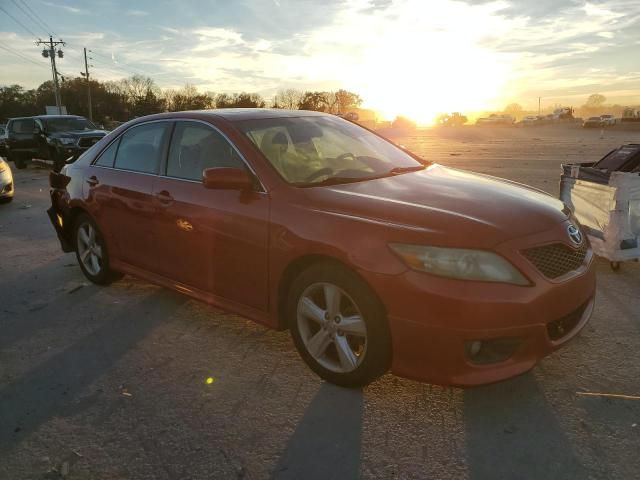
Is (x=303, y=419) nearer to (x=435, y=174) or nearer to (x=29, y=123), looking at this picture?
(x=435, y=174)

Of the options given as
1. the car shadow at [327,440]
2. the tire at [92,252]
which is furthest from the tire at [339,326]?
the tire at [92,252]

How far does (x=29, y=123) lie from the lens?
19.0m

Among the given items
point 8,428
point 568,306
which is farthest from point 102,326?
point 568,306

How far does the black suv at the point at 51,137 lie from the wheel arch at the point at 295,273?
1380 centimetres

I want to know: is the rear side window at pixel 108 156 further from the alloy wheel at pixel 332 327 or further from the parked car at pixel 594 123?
the parked car at pixel 594 123

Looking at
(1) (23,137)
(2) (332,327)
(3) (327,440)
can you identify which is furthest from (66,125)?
(3) (327,440)

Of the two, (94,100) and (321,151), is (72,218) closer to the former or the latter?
(321,151)

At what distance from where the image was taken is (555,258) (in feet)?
9.29

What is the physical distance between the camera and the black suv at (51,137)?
1647 cm

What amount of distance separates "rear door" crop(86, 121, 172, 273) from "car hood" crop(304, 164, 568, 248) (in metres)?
1.61

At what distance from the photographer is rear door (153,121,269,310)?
333 cm

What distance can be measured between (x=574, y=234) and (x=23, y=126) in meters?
20.8

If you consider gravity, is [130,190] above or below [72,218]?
above

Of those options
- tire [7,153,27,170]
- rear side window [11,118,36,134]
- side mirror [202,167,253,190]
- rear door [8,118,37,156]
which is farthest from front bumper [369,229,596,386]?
tire [7,153,27,170]
